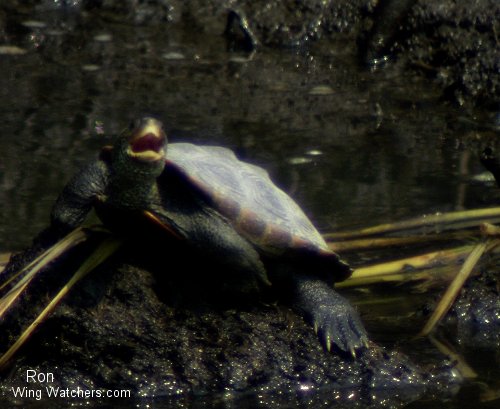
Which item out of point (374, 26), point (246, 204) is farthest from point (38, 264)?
point (374, 26)

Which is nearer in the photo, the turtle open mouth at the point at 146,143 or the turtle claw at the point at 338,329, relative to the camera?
the turtle open mouth at the point at 146,143

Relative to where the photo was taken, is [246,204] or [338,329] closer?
[338,329]

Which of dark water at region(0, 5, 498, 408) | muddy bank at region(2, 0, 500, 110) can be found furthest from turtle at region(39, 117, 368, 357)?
muddy bank at region(2, 0, 500, 110)

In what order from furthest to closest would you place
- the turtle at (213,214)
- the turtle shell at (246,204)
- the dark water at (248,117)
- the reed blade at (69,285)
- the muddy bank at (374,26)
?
the muddy bank at (374,26)
the dark water at (248,117)
the turtle shell at (246,204)
the turtle at (213,214)
the reed blade at (69,285)

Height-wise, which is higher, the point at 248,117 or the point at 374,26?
the point at 374,26

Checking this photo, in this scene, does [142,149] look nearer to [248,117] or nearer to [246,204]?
[246,204]

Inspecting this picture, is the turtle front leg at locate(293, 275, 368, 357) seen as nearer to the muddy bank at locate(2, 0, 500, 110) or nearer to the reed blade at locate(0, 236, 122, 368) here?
the reed blade at locate(0, 236, 122, 368)

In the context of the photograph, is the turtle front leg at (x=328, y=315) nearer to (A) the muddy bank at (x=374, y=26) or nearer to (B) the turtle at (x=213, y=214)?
(B) the turtle at (x=213, y=214)

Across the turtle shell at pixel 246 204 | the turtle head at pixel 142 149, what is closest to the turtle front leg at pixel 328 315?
the turtle shell at pixel 246 204
